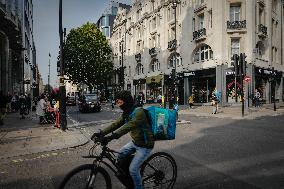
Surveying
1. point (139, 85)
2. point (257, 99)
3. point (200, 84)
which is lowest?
point (257, 99)

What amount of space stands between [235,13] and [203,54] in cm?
523

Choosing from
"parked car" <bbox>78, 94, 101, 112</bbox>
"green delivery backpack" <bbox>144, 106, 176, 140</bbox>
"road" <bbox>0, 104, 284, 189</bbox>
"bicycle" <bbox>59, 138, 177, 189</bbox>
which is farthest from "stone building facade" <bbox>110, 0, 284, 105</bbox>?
"green delivery backpack" <bbox>144, 106, 176, 140</bbox>

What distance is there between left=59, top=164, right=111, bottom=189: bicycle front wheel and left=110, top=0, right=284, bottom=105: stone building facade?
66.4 ft

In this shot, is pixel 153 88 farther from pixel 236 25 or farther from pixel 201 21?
pixel 236 25

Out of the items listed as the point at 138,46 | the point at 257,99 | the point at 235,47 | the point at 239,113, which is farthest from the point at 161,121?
the point at 138,46

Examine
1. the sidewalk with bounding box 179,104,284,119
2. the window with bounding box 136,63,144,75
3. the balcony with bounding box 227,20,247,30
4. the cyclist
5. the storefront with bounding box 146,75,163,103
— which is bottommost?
the sidewalk with bounding box 179,104,284,119

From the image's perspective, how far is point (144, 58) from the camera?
4659 centimetres

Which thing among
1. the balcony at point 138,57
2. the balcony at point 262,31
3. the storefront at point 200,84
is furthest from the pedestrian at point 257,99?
the balcony at point 138,57

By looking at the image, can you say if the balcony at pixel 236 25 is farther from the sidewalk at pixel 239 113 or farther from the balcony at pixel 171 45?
the sidewalk at pixel 239 113

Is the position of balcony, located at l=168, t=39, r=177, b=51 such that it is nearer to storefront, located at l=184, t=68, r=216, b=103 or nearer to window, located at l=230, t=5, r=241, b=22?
storefront, located at l=184, t=68, r=216, b=103

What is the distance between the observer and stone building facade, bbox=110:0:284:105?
97.9 ft

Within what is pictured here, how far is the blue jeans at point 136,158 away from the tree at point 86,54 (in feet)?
162

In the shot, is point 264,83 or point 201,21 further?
point 201,21

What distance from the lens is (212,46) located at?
102ft
